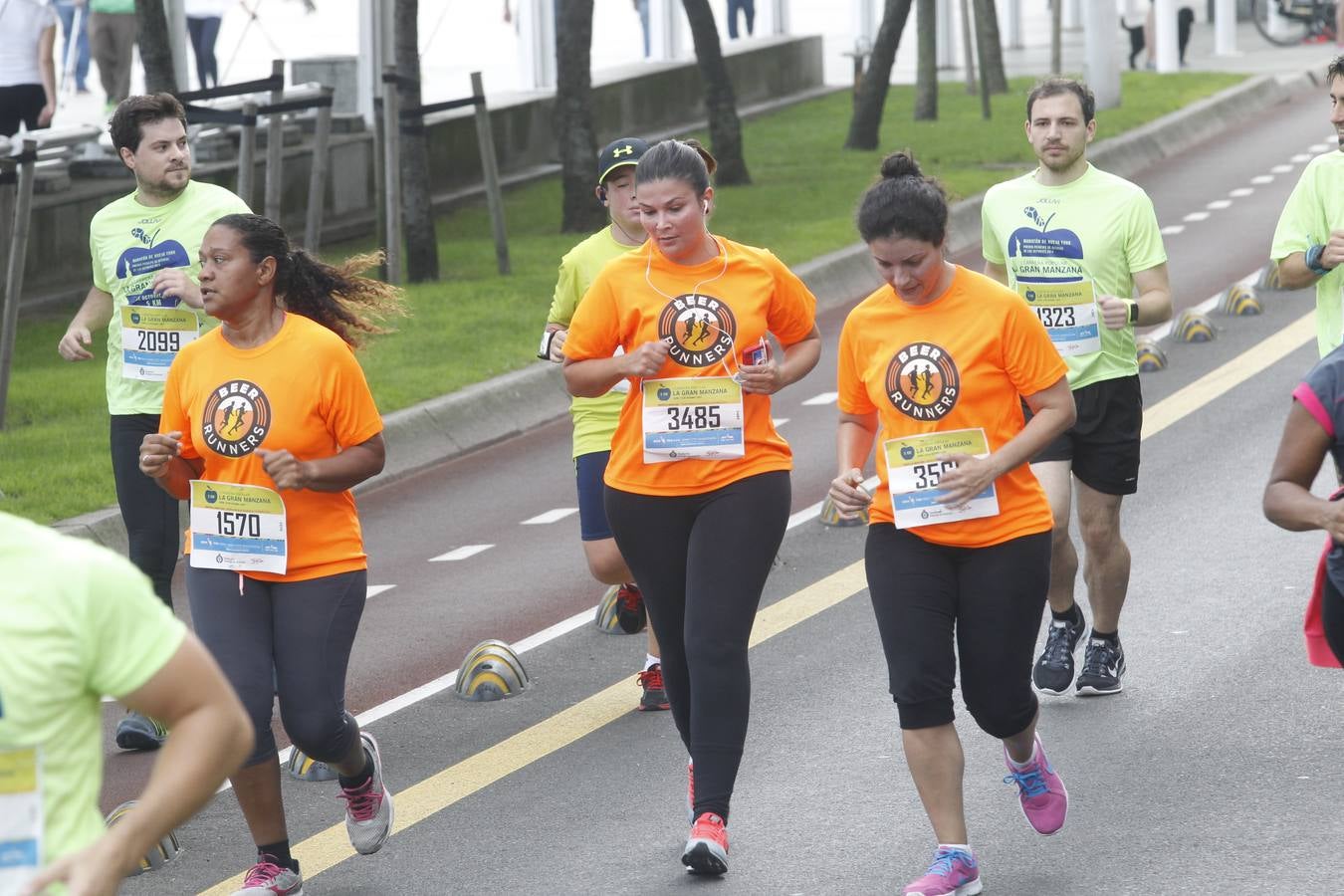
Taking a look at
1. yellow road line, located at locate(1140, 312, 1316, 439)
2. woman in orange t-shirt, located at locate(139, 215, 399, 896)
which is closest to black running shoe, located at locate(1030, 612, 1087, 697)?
woman in orange t-shirt, located at locate(139, 215, 399, 896)

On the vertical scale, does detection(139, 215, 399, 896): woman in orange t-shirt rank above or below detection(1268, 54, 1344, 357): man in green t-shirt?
below

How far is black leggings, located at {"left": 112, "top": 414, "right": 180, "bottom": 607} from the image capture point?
764 centimetres

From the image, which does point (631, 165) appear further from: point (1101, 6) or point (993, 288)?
point (1101, 6)

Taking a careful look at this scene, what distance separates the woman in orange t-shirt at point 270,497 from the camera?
19.4ft

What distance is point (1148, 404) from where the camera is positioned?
1302cm

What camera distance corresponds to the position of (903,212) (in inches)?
224

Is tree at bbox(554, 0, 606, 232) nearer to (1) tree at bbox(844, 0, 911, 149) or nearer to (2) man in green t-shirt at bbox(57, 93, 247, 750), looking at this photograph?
(1) tree at bbox(844, 0, 911, 149)

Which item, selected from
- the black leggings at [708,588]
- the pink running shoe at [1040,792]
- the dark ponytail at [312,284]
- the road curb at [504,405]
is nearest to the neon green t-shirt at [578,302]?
the dark ponytail at [312,284]

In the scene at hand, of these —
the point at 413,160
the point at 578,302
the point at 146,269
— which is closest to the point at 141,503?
the point at 146,269

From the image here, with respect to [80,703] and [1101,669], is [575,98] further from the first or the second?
[80,703]

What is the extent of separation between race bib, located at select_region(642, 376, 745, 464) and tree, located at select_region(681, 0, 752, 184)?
17.4 metres

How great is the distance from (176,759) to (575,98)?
1747 centimetres

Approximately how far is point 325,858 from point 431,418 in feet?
22.5

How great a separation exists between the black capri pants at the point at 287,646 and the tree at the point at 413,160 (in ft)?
38.8
